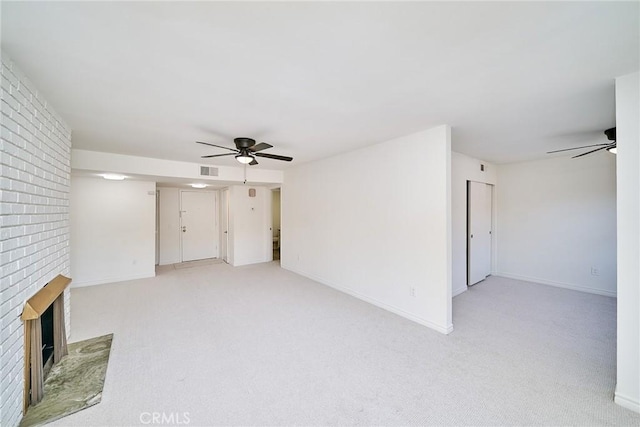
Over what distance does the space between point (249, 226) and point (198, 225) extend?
5.48ft

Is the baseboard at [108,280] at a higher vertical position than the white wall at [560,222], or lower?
lower

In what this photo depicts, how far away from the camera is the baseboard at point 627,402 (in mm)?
1803

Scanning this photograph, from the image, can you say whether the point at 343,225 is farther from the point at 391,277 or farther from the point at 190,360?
the point at 190,360

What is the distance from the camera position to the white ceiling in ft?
4.21

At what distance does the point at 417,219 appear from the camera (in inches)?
130

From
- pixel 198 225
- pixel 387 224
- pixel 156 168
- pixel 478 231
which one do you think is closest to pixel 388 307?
pixel 387 224

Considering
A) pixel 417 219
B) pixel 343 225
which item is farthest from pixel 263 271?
pixel 417 219

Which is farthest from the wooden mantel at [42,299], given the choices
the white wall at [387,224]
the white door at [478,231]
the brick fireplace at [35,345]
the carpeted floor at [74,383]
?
the white door at [478,231]

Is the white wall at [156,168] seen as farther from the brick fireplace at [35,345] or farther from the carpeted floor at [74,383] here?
the carpeted floor at [74,383]

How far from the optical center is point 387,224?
3682 millimetres

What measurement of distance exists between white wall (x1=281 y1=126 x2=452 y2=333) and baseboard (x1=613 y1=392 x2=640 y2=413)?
130cm

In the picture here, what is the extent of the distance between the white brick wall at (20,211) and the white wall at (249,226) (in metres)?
4.05

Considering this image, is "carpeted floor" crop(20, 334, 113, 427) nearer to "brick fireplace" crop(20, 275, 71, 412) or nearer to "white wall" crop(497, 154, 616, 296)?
"brick fireplace" crop(20, 275, 71, 412)

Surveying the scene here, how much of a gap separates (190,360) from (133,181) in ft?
14.3
